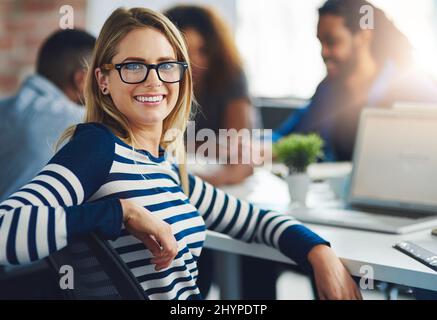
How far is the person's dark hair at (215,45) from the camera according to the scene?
244 centimetres

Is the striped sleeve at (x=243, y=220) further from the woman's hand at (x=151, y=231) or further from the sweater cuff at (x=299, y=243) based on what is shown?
the woman's hand at (x=151, y=231)

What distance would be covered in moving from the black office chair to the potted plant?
706mm

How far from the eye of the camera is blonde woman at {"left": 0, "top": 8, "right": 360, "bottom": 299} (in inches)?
30.7

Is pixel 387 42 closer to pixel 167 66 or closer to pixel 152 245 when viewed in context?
pixel 167 66

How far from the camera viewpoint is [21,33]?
10.7 ft

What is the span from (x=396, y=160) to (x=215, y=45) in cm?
123

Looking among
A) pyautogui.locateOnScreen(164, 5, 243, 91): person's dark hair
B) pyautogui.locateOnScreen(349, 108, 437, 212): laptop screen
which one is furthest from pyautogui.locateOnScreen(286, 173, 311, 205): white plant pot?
pyautogui.locateOnScreen(164, 5, 243, 91): person's dark hair

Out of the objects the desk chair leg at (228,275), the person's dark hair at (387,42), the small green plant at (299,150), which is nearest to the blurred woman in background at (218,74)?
the person's dark hair at (387,42)

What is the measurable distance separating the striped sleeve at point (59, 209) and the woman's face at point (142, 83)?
0.09 meters

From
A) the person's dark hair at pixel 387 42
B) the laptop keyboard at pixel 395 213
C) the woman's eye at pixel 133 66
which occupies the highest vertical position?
the person's dark hair at pixel 387 42

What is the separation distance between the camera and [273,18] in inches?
170

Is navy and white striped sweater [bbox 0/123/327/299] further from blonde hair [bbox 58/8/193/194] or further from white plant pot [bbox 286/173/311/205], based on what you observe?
white plant pot [bbox 286/173/311/205]

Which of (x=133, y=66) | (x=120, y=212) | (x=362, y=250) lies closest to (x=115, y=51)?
(x=133, y=66)

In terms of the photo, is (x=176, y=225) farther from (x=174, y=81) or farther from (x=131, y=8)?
(x=131, y=8)
